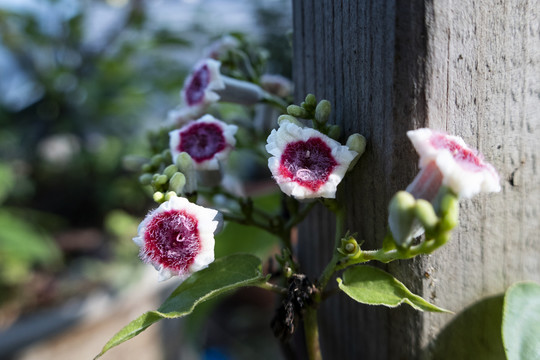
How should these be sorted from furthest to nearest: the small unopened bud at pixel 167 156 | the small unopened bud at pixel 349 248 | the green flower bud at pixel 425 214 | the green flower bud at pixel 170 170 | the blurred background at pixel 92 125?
1. the blurred background at pixel 92 125
2. the small unopened bud at pixel 167 156
3. the green flower bud at pixel 170 170
4. the small unopened bud at pixel 349 248
5. the green flower bud at pixel 425 214

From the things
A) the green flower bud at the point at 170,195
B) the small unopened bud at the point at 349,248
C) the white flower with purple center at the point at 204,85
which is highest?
the white flower with purple center at the point at 204,85

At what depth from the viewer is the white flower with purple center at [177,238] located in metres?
0.55

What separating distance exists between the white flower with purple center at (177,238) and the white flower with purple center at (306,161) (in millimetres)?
106

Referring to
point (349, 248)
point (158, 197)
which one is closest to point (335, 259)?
point (349, 248)

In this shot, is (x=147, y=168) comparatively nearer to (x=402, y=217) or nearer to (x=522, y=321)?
(x=402, y=217)

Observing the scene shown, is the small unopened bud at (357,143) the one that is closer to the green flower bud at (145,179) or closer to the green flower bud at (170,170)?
the green flower bud at (170,170)

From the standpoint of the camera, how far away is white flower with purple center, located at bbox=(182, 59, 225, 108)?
730 mm

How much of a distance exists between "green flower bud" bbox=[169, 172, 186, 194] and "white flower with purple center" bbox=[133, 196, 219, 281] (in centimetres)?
6

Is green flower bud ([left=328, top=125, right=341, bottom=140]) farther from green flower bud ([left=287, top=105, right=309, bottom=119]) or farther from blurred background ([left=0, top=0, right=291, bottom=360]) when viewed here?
blurred background ([left=0, top=0, right=291, bottom=360])

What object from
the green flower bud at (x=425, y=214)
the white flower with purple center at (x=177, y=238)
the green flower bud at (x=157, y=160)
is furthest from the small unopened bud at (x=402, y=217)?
the green flower bud at (x=157, y=160)

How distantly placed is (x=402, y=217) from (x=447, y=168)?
67 millimetres

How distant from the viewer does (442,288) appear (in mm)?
616

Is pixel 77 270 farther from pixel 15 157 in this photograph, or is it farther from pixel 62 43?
pixel 62 43

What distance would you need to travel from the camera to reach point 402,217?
0.45 meters
